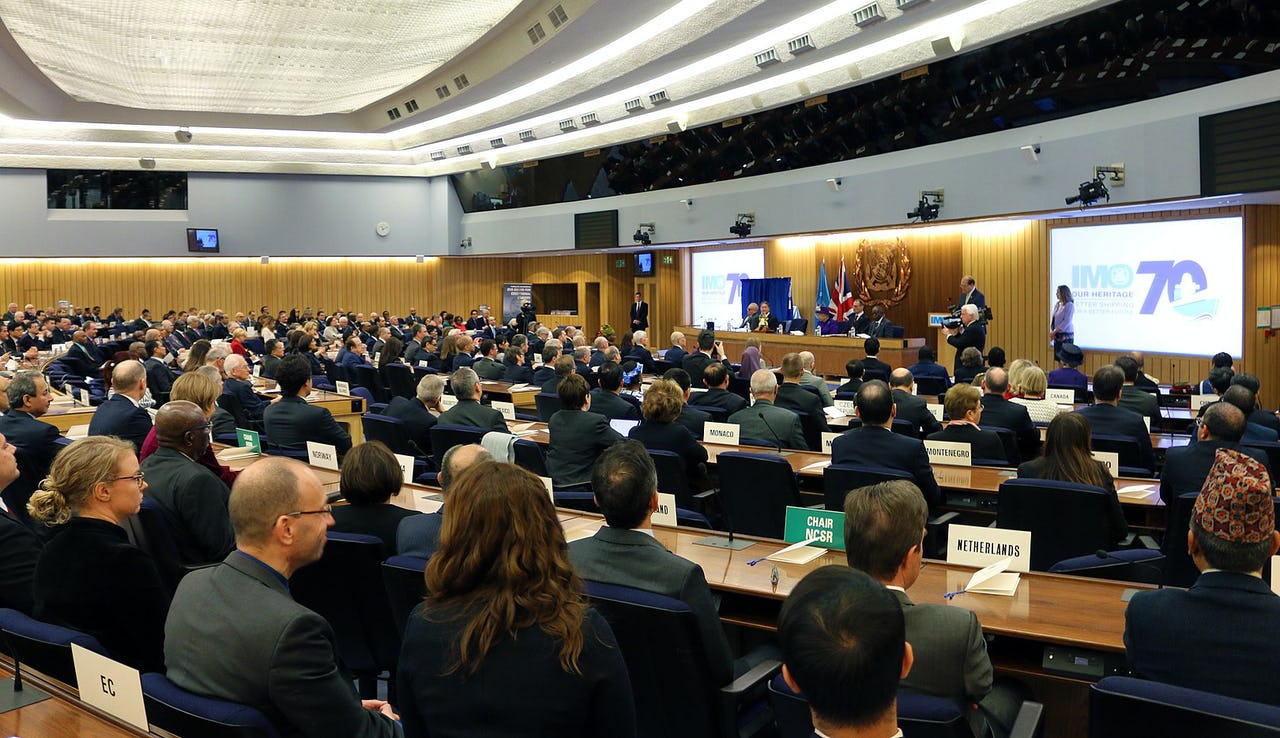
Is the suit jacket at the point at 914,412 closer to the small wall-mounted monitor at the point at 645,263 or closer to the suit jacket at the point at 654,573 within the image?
the suit jacket at the point at 654,573

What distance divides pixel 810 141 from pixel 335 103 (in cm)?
876

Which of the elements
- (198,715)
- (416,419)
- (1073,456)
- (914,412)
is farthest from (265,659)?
(914,412)

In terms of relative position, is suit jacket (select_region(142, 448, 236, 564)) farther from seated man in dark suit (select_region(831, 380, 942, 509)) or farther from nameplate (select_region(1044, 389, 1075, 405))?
nameplate (select_region(1044, 389, 1075, 405))

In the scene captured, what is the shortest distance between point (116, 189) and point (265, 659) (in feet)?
80.2

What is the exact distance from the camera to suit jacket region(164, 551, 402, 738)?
85.1 inches

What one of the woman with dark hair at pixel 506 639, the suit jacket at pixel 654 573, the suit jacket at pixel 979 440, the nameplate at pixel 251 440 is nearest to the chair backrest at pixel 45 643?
the woman with dark hair at pixel 506 639

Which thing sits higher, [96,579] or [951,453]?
[96,579]

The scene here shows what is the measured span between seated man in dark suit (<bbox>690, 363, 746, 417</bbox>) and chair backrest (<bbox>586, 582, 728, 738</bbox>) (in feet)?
16.0

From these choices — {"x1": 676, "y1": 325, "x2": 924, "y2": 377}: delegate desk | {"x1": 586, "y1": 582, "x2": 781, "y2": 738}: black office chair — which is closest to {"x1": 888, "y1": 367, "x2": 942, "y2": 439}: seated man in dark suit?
{"x1": 586, "y1": 582, "x2": 781, "y2": 738}: black office chair

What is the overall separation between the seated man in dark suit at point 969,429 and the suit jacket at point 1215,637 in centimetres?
344

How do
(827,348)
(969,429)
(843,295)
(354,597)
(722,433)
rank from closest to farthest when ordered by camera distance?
(354,597)
(969,429)
(722,433)
(827,348)
(843,295)

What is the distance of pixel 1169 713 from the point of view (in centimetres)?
204

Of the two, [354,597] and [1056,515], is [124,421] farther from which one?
[1056,515]

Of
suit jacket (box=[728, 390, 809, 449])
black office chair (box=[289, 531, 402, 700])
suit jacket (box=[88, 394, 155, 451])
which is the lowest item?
black office chair (box=[289, 531, 402, 700])
